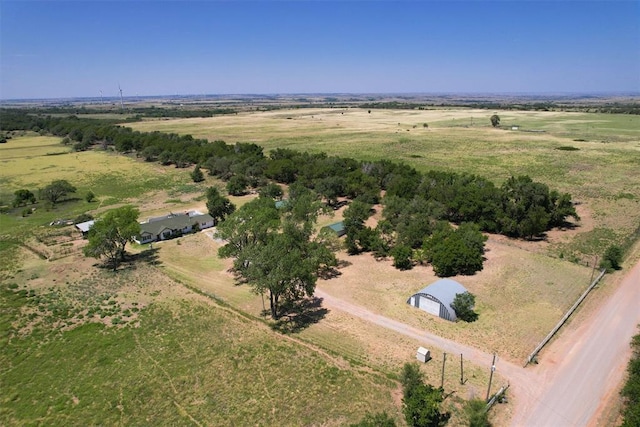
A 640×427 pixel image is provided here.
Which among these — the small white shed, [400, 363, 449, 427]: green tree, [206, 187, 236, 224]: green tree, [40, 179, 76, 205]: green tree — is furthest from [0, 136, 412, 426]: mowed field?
[40, 179, 76, 205]: green tree

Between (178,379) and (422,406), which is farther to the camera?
(178,379)

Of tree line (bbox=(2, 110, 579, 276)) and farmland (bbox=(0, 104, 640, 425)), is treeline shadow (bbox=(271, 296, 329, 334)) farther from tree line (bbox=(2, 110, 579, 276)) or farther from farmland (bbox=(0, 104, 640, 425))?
tree line (bbox=(2, 110, 579, 276))

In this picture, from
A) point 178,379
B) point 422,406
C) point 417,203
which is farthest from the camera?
point 417,203

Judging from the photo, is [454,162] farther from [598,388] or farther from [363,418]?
[363,418]

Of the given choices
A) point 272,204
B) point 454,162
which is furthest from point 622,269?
point 454,162

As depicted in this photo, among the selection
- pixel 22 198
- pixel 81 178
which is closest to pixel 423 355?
pixel 22 198

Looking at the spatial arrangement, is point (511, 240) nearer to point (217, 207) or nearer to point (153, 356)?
point (217, 207)
